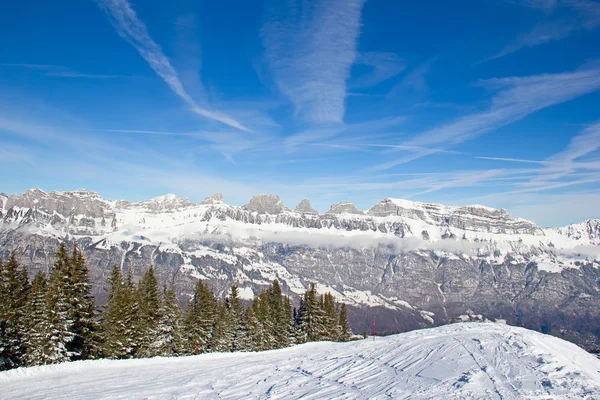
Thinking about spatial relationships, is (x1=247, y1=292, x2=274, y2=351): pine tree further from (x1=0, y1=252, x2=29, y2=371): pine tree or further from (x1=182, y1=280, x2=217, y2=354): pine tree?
(x1=0, y1=252, x2=29, y2=371): pine tree

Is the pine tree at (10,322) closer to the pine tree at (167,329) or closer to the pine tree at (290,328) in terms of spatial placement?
the pine tree at (167,329)

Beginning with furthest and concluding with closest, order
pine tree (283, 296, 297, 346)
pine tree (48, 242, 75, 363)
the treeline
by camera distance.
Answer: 1. pine tree (283, 296, 297, 346)
2. the treeline
3. pine tree (48, 242, 75, 363)

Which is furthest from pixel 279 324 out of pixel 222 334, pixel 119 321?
pixel 119 321

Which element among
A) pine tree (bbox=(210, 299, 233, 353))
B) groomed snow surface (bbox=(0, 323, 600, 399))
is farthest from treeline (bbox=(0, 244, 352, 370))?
groomed snow surface (bbox=(0, 323, 600, 399))

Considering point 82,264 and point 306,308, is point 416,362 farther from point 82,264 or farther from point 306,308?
point 306,308

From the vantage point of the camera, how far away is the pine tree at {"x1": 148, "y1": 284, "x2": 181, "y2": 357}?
51719 millimetres

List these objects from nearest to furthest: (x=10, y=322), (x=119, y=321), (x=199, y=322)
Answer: (x=10, y=322), (x=119, y=321), (x=199, y=322)

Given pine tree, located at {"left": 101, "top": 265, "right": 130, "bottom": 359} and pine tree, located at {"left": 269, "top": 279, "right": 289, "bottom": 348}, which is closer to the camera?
pine tree, located at {"left": 101, "top": 265, "right": 130, "bottom": 359}

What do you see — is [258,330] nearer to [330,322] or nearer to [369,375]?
[330,322]

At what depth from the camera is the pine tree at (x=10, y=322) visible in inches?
1507

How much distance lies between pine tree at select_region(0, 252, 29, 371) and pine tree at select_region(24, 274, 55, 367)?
229 centimetres

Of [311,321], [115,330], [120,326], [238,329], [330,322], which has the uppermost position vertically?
[120,326]

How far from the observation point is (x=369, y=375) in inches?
803

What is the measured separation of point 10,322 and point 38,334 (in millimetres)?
6591
